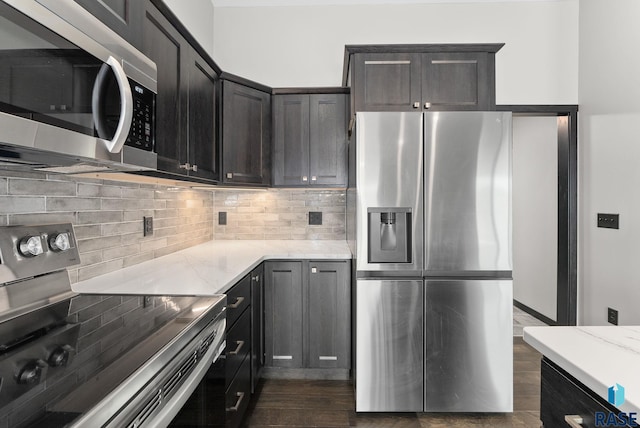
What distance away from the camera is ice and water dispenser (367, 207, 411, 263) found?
6.62 ft

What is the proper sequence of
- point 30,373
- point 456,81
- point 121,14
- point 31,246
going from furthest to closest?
1. point 456,81
2. point 121,14
3. point 31,246
4. point 30,373

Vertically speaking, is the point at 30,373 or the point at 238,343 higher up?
the point at 30,373

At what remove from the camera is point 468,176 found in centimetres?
200

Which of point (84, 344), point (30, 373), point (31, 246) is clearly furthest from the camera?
point (31, 246)

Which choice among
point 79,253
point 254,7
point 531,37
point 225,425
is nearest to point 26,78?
point 79,253

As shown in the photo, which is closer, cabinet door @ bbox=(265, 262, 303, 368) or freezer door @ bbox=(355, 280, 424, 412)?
freezer door @ bbox=(355, 280, 424, 412)

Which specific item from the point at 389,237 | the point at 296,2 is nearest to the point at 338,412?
the point at 389,237

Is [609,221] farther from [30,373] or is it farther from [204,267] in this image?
[30,373]

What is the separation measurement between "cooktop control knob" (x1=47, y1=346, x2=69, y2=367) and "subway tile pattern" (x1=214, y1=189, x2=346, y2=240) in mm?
2312

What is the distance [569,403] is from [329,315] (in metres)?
1.78

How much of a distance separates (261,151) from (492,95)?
5.57 ft

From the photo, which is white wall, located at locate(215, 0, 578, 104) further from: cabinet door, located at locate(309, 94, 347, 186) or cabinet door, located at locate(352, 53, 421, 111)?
cabinet door, located at locate(352, 53, 421, 111)

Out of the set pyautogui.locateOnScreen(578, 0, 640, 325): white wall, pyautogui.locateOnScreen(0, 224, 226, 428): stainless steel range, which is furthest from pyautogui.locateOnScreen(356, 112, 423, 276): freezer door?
pyautogui.locateOnScreen(578, 0, 640, 325): white wall

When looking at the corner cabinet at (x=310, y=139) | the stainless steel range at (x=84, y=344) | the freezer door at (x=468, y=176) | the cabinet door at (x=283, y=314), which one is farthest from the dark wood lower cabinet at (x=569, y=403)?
the corner cabinet at (x=310, y=139)
